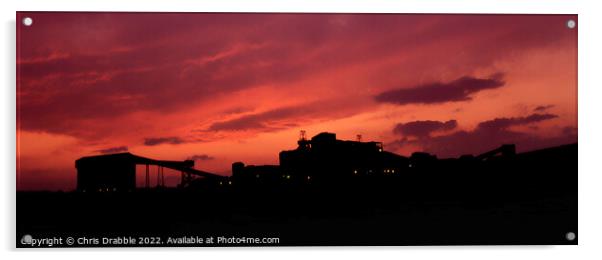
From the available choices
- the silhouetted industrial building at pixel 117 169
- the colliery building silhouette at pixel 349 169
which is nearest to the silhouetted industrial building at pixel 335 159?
the colliery building silhouette at pixel 349 169

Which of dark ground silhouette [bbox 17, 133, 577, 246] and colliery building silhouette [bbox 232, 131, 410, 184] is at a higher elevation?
colliery building silhouette [bbox 232, 131, 410, 184]

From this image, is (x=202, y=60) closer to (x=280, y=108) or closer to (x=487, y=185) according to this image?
(x=280, y=108)

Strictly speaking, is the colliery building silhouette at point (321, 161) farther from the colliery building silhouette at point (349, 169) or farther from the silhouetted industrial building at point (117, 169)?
the silhouetted industrial building at point (117, 169)

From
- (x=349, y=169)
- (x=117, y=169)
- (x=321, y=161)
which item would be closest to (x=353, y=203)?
(x=349, y=169)

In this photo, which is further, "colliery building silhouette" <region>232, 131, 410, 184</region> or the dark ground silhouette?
"colliery building silhouette" <region>232, 131, 410, 184</region>

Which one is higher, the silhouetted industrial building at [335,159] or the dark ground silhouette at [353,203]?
the silhouetted industrial building at [335,159]

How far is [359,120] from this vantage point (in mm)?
4812

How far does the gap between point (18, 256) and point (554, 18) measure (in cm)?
431

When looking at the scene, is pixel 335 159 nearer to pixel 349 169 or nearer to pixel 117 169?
pixel 349 169

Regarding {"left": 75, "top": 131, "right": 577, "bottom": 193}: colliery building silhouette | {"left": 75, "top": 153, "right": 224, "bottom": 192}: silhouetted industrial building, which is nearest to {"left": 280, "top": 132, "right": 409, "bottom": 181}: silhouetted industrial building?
{"left": 75, "top": 131, "right": 577, "bottom": 193}: colliery building silhouette

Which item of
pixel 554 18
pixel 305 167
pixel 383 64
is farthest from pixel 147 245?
pixel 554 18

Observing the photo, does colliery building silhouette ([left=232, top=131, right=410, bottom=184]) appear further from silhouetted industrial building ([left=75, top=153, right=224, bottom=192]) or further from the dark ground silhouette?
silhouetted industrial building ([left=75, top=153, right=224, bottom=192])

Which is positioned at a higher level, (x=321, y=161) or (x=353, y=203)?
(x=321, y=161)

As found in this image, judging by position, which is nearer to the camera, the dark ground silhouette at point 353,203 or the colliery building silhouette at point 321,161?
the dark ground silhouette at point 353,203
